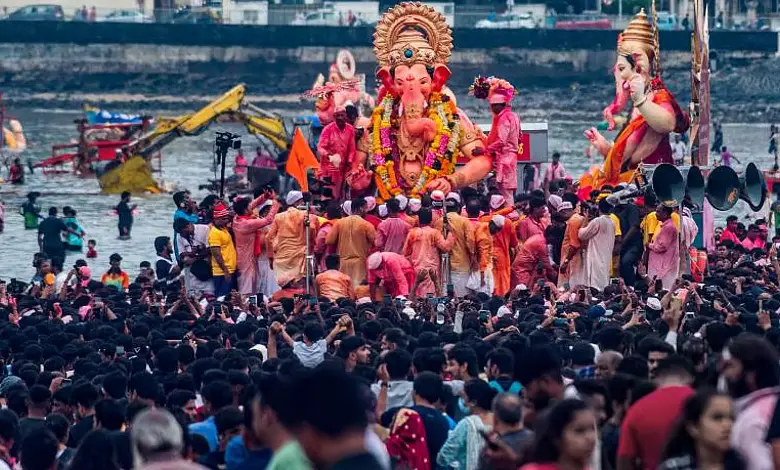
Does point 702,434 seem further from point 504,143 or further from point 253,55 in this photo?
point 253,55

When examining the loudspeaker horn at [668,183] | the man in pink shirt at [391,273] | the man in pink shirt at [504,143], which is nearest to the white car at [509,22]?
the man in pink shirt at [504,143]

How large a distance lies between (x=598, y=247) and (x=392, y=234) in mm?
1868

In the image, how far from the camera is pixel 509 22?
84.4m

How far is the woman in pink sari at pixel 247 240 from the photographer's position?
19250mm

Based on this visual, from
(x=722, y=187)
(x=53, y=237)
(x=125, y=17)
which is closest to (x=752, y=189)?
(x=722, y=187)

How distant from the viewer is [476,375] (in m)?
10.7

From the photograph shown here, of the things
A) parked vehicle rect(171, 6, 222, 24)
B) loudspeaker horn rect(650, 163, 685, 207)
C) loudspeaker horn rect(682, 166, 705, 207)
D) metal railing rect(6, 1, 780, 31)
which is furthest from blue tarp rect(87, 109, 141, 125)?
parked vehicle rect(171, 6, 222, 24)

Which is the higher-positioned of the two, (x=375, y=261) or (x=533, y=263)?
(x=375, y=261)

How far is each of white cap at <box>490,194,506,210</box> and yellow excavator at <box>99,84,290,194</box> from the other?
18030mm

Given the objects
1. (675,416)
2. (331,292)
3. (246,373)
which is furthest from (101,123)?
(675,416)

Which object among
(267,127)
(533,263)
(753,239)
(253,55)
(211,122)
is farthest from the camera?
(253,55)

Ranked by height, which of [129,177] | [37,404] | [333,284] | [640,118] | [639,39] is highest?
[639,39]

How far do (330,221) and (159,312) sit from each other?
3.62 m

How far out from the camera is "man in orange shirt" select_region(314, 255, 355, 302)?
1780 centimetres
